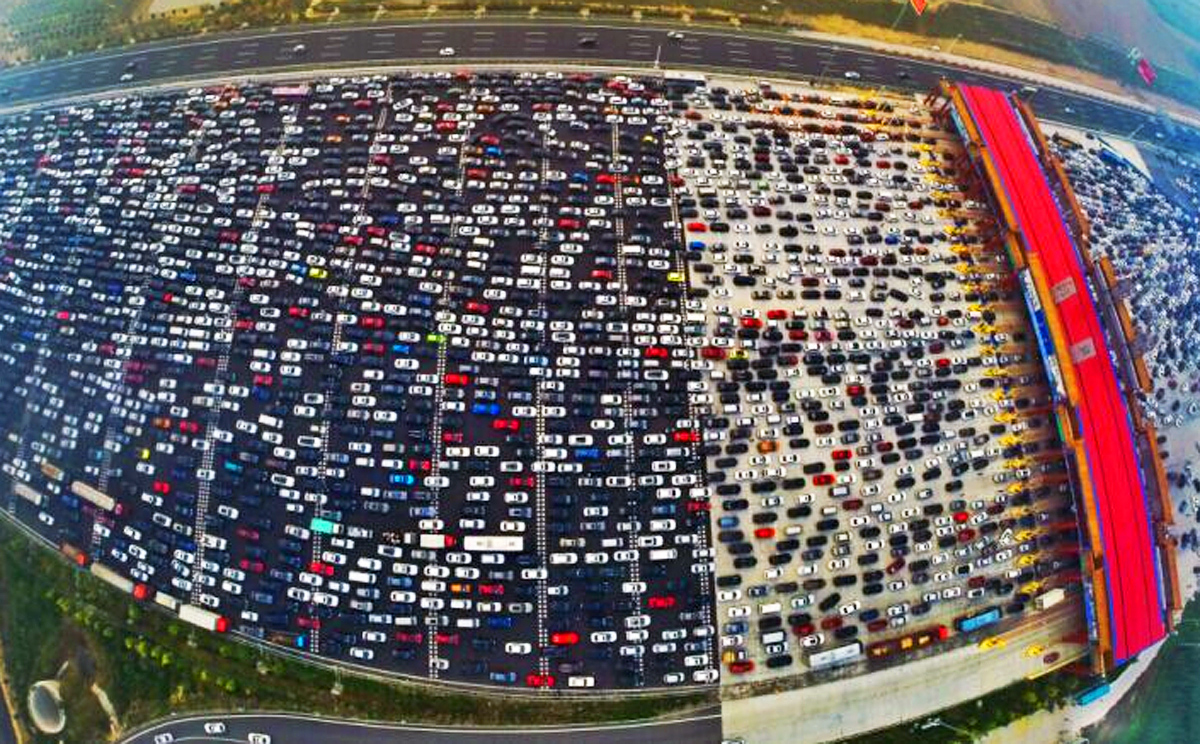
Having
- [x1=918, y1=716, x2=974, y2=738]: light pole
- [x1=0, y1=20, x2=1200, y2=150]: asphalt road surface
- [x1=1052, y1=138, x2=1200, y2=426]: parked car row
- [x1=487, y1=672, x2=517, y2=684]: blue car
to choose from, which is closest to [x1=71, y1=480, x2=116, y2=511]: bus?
[x1=487, y1=672, x2=517, y2=684]: blue car

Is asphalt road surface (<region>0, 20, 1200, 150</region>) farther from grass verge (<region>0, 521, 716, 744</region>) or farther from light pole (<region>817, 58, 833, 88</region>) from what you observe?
grass verge (<region>0, 521, 716, 744</region>)

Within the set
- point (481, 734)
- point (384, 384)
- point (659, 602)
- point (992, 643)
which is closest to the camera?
point (481, 734)

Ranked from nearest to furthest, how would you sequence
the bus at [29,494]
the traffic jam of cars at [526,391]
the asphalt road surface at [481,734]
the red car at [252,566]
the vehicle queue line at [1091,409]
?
the asphalt road surface at [481,734] < the traffic jam of cars at [526,391] < the red car at [252,566] < the vehicle queue line at [1091,409] < the bus at [29,494]

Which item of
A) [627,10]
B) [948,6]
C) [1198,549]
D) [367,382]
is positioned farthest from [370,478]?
[948,6]

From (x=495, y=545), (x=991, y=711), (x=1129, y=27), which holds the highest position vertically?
(x=1129, y=27)

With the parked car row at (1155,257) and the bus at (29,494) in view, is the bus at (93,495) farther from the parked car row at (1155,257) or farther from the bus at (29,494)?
the parked car row at (1155,257)

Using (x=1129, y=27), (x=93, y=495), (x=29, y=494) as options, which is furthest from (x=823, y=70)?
(x=29, y=494)

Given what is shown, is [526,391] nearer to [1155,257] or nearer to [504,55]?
[504,55]

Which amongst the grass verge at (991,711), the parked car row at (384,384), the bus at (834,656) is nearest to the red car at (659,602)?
the parked car row at (384,384)
